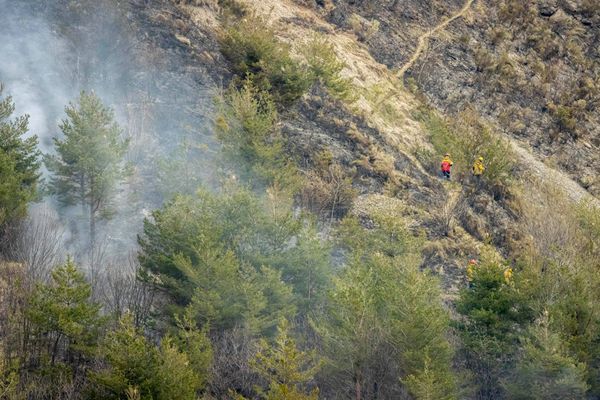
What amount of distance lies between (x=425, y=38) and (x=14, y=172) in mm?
30537

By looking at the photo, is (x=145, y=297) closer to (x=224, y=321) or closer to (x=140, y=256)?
(x=140, y=256)

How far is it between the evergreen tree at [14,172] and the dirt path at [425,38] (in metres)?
24.9

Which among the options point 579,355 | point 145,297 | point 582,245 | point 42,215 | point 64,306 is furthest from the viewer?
point 582,245

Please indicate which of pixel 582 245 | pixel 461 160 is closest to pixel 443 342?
pixel 582 245

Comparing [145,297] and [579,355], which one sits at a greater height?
[579,355]

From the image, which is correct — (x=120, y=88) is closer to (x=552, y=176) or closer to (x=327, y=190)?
(x=327, y=190)

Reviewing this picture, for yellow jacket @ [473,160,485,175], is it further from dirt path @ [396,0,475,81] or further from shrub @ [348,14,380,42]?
shrub @ [348,14,380,42]

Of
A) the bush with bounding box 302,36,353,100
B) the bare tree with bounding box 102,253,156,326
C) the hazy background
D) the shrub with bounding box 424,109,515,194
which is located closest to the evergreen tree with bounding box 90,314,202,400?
the bare tree with bounding box 102,253,156,326

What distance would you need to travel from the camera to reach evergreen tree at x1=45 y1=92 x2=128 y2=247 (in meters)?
27.1

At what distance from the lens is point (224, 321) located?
22.4 m

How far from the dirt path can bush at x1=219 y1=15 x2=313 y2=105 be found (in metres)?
10.9

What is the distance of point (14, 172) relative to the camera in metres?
25.2

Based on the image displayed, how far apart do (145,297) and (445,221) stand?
16.7 metres

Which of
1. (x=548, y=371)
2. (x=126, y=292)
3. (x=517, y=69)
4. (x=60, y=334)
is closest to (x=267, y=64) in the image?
(x=126, y=292)
